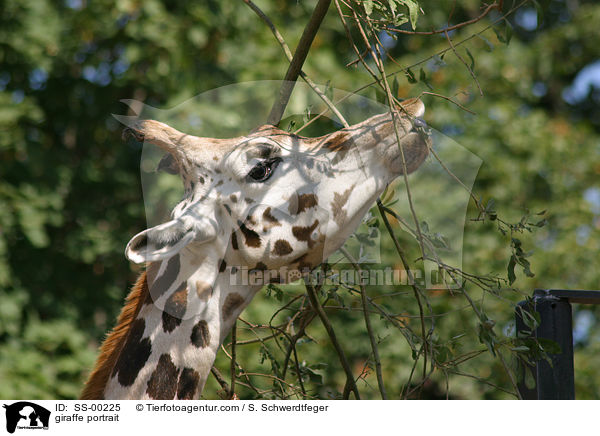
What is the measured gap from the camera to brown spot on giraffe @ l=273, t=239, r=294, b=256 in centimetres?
195

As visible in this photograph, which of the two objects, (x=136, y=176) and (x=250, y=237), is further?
(x=136, y=176)

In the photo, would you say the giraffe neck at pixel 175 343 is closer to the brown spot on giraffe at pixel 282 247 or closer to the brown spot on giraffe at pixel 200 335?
the brown spot on giraffe at pixel 200 335

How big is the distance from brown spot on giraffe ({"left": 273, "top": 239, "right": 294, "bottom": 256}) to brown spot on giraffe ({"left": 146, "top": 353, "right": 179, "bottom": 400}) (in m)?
0.42

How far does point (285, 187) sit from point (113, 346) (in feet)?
2.32

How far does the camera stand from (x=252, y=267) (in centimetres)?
197

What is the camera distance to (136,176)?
5316mm

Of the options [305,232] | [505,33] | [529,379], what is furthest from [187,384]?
[505,33]

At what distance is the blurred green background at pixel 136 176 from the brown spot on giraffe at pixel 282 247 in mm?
2568

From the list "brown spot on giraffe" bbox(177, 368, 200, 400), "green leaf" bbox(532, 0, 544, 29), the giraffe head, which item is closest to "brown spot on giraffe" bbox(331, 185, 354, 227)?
the giraffe head

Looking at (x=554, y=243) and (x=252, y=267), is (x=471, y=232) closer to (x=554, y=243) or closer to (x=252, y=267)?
(x=554, y=243)

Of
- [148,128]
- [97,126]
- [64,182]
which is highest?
[97,126]

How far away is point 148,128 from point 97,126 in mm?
3509

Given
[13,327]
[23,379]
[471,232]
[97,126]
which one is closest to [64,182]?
[97,126]

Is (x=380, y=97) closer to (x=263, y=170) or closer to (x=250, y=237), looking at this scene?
(x=263, y=170)
